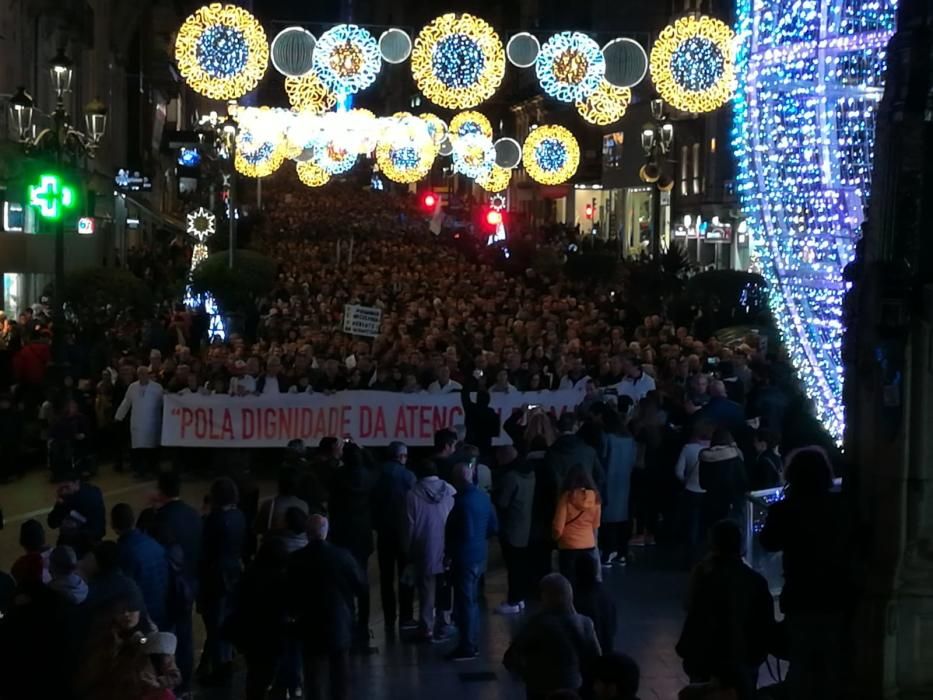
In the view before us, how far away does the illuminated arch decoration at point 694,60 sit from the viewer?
78.5 feet

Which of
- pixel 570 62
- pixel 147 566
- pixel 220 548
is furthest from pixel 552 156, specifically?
pixel 147 566

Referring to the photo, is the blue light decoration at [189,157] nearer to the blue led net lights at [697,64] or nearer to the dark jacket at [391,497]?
the blue led net lights at [697,64]

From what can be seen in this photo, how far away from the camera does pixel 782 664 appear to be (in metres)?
12.0

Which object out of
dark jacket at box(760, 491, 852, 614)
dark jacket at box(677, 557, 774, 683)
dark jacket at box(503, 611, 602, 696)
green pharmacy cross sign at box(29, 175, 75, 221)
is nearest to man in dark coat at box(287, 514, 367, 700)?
dark jacket at box(503, 611, 602, 696)

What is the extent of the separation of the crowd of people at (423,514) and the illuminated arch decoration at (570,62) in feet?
12.1

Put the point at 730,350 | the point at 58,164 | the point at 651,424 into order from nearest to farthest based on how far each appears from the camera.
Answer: the point at 651,424 → the point at 730,350 → the point at 58,164

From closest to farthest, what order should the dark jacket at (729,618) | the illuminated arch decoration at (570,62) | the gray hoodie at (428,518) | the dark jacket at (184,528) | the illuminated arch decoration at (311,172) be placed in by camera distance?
the dark jacket at (729,618) < the dark jacket at (184,528) < the gray hoodie at (428,518) < the illuminated arch decoration at (570,62) < the illuminated arch decoration at (311,172)

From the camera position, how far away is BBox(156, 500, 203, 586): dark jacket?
10.9 m

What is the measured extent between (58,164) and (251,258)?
11731 mm

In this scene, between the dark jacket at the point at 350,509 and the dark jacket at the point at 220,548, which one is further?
the dark jacket at the point at 350,509

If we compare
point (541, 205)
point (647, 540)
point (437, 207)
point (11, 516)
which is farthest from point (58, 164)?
point (541, 205)

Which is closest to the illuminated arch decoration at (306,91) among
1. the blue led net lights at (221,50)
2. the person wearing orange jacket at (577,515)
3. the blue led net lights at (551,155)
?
the blue led net lights at (221,50)

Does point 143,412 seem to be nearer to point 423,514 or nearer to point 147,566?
point 423,514

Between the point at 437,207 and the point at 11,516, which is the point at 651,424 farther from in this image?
the point at 437,207
